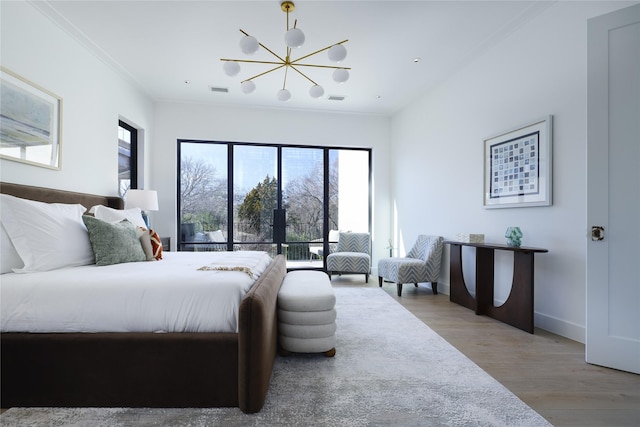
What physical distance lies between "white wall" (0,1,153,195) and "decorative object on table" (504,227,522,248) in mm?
4369

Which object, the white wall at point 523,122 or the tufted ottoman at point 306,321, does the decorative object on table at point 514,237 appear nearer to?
the white wall at point 523,122

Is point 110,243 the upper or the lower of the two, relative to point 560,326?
upper

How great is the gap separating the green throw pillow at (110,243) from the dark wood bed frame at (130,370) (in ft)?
2.63

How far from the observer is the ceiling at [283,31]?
3.00 meters

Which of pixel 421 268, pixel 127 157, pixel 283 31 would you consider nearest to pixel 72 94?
pixel 127 157

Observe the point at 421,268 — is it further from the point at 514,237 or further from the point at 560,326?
the point at 560,326

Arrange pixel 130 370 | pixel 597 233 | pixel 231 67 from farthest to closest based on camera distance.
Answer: pixel 231 67, pixel 597 233, pixel 130 370

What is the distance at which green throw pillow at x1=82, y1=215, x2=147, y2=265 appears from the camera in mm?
2439

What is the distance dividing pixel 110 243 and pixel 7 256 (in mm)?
567

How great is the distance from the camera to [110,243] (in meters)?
2.48

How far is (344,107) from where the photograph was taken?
228 inches

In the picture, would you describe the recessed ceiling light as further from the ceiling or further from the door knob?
the door knob

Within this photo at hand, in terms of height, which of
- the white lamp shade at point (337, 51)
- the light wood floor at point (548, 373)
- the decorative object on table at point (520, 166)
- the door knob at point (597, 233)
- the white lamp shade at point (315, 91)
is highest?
the white lamp shade at point (337, 51)

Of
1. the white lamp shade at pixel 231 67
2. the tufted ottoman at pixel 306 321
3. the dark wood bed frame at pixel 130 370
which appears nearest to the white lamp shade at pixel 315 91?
the white lamp shade at pixel 231 67
